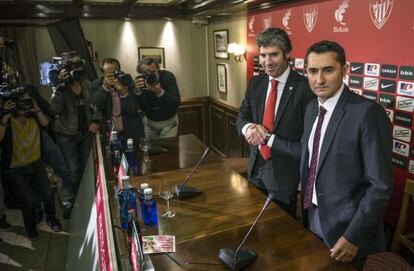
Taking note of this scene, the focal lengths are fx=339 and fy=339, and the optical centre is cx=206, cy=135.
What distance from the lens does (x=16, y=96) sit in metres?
2.75

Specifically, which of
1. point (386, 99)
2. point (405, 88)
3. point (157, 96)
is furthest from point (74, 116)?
point (405, 88)

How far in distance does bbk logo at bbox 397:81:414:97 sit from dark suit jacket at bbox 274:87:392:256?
771 millimetres

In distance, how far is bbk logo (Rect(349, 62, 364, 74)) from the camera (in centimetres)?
242

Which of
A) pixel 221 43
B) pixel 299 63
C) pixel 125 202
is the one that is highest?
pixel 221 43

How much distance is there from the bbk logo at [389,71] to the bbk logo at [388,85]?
3cm

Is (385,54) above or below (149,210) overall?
above

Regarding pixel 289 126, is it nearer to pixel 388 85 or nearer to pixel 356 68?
pixel 388 85

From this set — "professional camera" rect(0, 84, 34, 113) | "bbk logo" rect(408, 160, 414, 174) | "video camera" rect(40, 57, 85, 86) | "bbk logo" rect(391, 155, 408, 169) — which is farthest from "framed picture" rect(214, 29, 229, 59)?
"bbk logo" rect(408, 160, 414, 174)

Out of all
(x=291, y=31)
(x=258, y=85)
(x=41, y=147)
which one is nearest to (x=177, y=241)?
(x=258, y=85)

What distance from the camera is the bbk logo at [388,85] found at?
216 cm

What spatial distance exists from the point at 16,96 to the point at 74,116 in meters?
0.70

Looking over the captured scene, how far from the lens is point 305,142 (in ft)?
5.65

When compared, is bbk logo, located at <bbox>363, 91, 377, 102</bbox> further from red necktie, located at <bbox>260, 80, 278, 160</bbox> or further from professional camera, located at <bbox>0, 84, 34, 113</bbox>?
professional camera, located at <bbox>0, 84, 34, 113</bbox>

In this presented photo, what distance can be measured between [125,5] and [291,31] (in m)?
2.69
